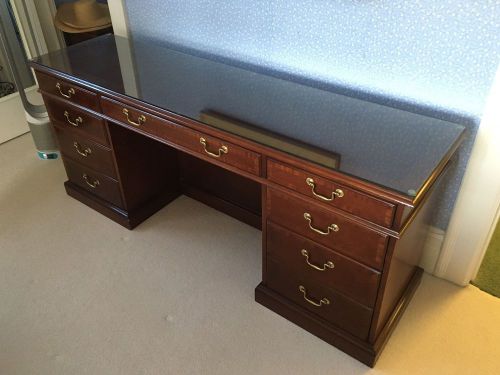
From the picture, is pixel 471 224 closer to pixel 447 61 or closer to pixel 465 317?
pixel 465 317

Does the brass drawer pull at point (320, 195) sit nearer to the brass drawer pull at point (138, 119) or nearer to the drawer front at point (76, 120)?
the brass drawer pull at point (138, 119)

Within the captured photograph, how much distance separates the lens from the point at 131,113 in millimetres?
1657

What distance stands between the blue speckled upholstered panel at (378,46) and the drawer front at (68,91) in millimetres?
513

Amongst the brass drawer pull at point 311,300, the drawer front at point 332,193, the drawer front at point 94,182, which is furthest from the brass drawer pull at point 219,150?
the drawer front at point 94,182

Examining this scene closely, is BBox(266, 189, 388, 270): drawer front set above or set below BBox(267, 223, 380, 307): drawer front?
above

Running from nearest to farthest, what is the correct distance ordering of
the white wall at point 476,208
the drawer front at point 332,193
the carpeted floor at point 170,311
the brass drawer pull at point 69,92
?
the drawer front at point 332,193 → the white wall at point 476,208 → the carpeted floor at point 170,311 → the brass drawer pull at point 69,92

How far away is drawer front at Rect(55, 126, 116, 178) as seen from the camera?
6.44ft

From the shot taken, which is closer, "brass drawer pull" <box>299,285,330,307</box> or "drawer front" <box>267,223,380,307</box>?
"drawer front" <box>267,223,380,307</box>

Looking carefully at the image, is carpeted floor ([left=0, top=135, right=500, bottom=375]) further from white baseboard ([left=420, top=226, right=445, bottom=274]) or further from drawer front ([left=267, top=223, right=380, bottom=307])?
drawer front ([left=267, top=223, right=380, bottom=307])

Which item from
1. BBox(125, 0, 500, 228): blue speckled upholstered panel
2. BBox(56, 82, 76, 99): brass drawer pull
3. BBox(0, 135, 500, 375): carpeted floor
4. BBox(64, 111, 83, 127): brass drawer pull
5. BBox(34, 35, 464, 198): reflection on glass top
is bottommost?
BBox(0, 135, 500, 375): carpeted floor

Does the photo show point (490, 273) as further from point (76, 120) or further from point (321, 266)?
point (76, 120)

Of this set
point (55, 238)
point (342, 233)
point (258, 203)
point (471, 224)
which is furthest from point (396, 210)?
point (55, 238)

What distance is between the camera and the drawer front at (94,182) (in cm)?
205

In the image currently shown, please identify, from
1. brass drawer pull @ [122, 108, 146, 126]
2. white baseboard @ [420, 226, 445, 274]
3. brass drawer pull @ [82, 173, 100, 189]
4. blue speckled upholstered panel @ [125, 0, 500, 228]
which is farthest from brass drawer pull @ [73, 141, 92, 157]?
white baseboard @ [420, 226, 445, 274]
